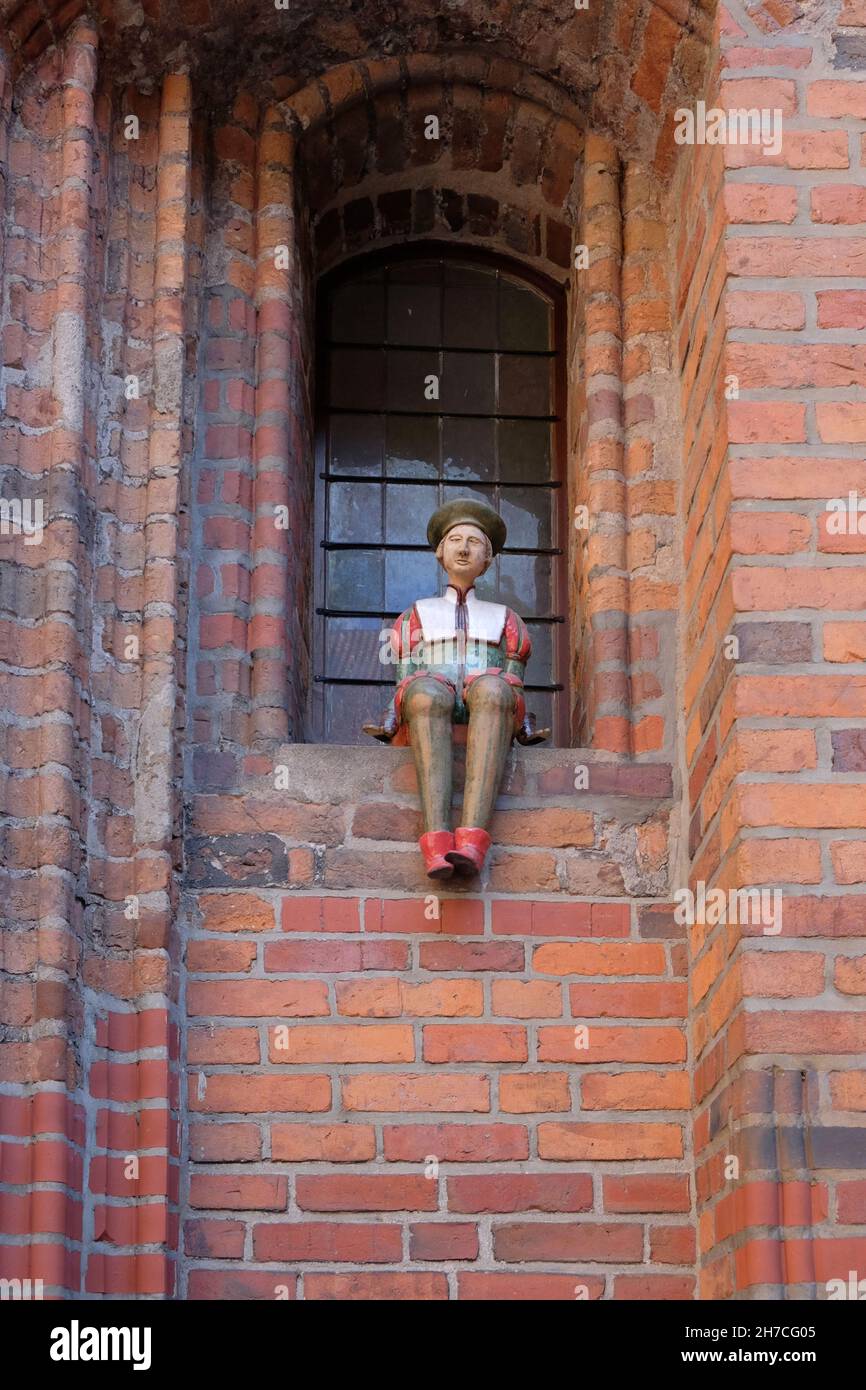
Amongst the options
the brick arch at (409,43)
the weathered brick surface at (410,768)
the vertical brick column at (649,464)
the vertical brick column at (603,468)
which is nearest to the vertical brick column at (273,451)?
the weathered brick surface at (410,768)

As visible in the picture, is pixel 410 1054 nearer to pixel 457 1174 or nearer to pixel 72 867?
pixel 457 1174

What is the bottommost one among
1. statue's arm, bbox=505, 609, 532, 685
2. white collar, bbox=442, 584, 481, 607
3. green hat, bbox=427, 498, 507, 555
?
statue's arm, bbox=505, 609, 532, 685

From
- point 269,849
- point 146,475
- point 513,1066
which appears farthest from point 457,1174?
point 146,475

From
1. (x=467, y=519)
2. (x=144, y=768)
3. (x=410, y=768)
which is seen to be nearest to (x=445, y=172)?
(x=467, y=519)

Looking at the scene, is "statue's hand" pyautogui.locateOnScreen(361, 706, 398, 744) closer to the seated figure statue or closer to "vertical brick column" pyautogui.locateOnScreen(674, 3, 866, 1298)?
the seated figure statue

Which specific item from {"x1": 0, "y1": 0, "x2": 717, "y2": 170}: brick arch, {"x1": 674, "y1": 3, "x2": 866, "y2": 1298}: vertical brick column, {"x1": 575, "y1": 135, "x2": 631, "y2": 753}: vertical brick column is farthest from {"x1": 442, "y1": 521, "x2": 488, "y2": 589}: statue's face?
{"x1": 0, "y1": 0, "x2": 717, "y2": 170}: brick arch

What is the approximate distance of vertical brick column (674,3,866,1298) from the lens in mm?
5258

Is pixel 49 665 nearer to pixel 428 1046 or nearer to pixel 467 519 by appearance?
pixel 467 519

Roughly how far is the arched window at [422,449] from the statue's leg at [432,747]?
808 millimetres

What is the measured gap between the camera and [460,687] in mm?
6254

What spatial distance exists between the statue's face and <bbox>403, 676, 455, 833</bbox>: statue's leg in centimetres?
43

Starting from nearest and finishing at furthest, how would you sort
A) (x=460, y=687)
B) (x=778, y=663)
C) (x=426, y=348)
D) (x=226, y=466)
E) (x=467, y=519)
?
(x=778, y=663), (x=460, y=687), (x=467, y=519), (x=226, y=466), (x=426, y=348)

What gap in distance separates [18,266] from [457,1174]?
2.71 meters

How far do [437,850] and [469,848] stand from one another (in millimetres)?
82
